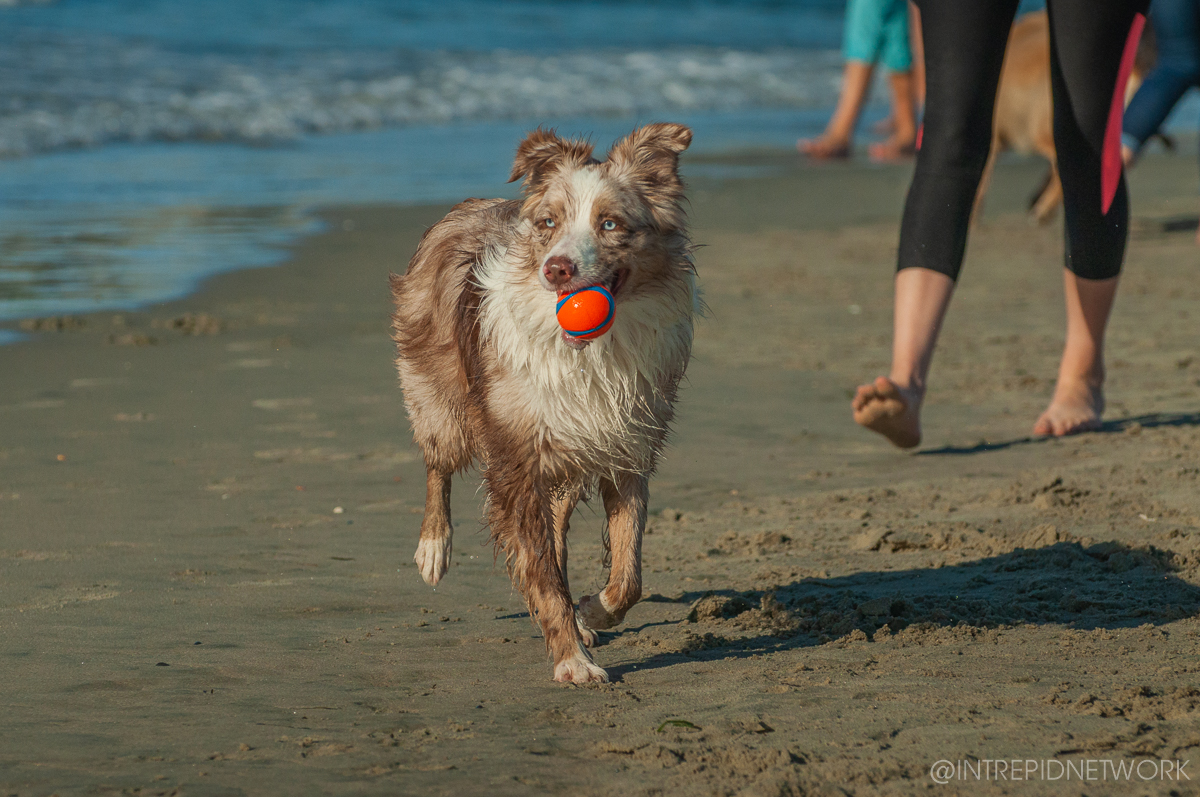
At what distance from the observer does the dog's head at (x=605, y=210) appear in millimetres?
3688

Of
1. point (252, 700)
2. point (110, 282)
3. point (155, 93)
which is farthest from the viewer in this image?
point (155, 93)

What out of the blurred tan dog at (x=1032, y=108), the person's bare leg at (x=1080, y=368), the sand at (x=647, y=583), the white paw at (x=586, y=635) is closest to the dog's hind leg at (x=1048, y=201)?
the blurred tan dog at (x=1032, y=108)

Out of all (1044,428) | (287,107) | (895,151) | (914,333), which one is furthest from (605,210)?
(287,107)

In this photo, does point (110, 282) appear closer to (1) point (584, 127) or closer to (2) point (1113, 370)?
(2) point (1113, 370)

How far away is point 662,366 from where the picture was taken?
3.90m

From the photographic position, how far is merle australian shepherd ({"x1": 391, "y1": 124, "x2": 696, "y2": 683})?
374 cm

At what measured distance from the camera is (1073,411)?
5.72 meters

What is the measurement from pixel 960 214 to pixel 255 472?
2.84 m

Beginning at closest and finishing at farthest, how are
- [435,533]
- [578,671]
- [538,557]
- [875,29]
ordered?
[578,671]
[538,557]
[435,533]
[875,29]

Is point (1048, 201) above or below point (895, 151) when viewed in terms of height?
above

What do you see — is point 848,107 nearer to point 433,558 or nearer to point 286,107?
point 286,107

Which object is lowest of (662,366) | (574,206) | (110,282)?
(110,282)

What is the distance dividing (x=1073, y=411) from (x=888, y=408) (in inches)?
47.9

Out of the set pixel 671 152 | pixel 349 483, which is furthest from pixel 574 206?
pixel 349 483
